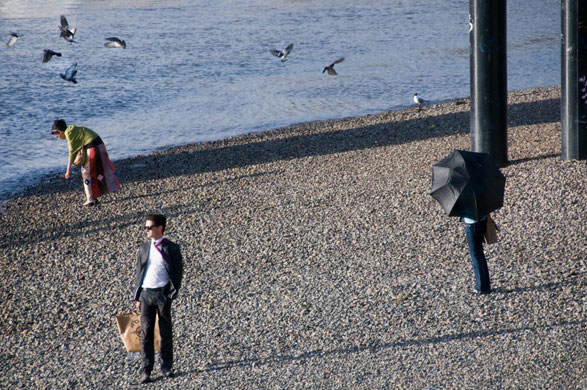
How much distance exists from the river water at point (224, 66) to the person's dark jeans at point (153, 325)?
9836mm

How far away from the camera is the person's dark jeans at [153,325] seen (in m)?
5.98

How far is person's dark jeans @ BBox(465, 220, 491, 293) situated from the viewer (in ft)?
22.5

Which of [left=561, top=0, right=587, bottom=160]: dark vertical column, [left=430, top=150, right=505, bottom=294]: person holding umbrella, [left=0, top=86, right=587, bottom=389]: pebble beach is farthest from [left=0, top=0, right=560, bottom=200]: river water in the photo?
[left=430, top=150, right=505, bottom=294]: person holding umbrella

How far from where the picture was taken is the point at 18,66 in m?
30.6

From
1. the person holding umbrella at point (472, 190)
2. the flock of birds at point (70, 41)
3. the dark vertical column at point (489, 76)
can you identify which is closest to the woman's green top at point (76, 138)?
the flock of birds at point (70, 41)

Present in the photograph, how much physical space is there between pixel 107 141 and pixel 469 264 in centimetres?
1335

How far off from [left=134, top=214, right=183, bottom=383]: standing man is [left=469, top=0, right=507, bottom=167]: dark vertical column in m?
6.39

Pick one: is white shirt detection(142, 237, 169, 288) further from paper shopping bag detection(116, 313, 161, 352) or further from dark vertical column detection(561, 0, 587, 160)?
dark vertical column detection(561, 0, 587, 160)

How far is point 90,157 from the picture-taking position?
1113 centimetres

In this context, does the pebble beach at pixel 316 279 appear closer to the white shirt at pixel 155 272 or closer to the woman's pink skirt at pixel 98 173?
the woman's pink skirt at pixel 98 173

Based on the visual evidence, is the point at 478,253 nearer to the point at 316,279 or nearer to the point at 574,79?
the point at 316,279

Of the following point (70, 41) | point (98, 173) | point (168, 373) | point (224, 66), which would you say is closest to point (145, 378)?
point (168, 373)

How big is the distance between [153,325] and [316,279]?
2304 mm

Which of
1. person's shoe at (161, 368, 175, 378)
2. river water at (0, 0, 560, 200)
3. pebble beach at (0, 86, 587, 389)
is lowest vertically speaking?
river water at (0, 0, 560, 200)
